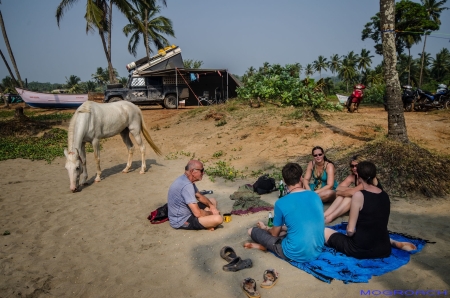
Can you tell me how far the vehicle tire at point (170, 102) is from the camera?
1916cm

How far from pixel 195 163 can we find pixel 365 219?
231cm

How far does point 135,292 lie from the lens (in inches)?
124

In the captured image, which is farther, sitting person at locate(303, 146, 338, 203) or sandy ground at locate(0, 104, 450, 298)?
sitting person at locate(303, 146, 338, 203)

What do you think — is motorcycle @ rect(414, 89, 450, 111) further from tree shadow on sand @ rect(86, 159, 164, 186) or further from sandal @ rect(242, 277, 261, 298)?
sandal @ rect(242, 277, 261, 298)

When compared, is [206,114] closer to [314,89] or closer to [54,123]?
[314,89]

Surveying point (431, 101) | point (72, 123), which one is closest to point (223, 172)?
point (72, 123)

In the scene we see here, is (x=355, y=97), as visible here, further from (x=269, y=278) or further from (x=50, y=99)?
(x=50, y=99)

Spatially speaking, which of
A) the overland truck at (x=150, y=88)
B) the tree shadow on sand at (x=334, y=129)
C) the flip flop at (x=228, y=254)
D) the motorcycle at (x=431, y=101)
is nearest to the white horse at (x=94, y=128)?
the flip flop at (x=228, y=254)

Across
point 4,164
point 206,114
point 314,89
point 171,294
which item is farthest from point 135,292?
point 314,89

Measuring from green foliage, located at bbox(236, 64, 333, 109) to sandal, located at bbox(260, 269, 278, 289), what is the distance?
960 centimetres

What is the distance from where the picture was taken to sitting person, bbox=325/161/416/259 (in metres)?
3.22

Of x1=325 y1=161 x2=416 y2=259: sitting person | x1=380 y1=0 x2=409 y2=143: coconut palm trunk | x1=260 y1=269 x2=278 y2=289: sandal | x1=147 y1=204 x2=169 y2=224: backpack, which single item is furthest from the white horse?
x1=380 y1=0 x2=409 y2=143: coconut palm trunk

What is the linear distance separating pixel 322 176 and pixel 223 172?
3047mm

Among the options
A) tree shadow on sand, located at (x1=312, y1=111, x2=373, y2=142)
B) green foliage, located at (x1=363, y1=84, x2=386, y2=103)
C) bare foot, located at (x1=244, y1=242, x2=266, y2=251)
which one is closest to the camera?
bare foot, located at (x1=244, y1=242, x2=266, y2=251)
